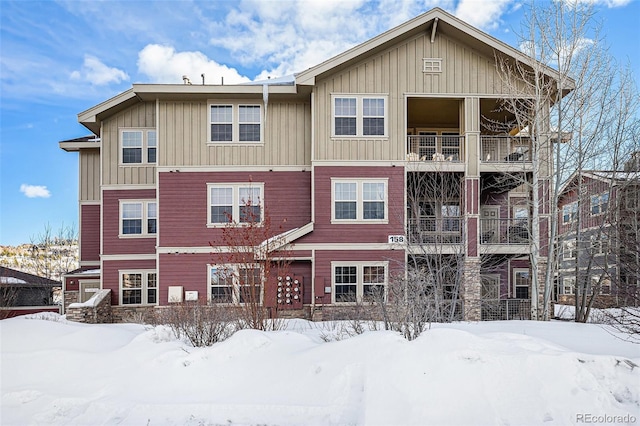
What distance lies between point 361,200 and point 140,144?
381 inches

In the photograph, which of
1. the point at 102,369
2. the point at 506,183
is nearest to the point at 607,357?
the point at 102,369

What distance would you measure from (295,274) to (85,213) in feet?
35.4

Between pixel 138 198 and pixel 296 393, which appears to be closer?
pixel 296 393

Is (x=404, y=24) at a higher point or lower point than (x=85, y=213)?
higher

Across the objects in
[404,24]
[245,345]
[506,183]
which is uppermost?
[404,24]

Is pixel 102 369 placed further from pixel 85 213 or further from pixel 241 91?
pixel 85 213

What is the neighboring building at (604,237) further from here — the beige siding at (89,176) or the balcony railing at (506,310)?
the beige siding at (89,176)

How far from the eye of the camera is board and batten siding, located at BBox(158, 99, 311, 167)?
53.9 ft

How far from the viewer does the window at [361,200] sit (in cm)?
1598

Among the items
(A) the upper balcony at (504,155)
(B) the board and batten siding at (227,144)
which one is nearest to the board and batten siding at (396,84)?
(B) the board and batten siding at (227,144)

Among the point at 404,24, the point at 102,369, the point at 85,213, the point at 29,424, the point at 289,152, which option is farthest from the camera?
the point at 85,213

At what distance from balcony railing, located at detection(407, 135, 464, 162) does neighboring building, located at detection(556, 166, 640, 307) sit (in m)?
4.10

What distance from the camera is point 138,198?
1755 cm

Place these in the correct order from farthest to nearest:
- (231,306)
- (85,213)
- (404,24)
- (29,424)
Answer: (85,213), (404,24), (231,306), (29,424)
